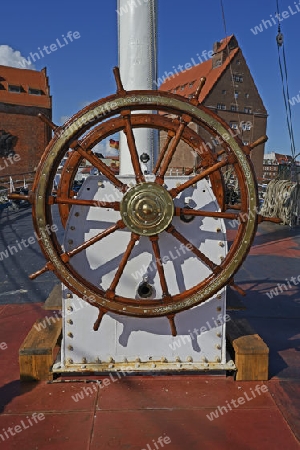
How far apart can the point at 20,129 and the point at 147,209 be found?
28.7 meters

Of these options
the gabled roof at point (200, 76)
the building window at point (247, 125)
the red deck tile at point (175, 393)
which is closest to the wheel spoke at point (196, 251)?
the red deck tile at point (175, 393)

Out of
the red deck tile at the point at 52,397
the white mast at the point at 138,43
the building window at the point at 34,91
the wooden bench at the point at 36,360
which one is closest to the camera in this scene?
the red deck tile at the point at 52,397

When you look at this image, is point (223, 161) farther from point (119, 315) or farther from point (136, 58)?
point (136, 58)

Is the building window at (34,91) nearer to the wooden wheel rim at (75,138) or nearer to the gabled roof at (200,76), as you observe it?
the gabled roof at (200,76)

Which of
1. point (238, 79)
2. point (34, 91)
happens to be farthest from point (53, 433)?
point (238, 79)

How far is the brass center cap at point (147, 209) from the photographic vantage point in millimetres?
2045

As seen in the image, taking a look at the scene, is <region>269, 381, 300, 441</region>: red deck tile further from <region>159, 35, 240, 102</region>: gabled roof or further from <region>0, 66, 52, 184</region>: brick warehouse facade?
<region>159, 35, 240, 102</region>: gabled roof

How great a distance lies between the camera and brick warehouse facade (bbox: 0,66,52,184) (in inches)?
1090

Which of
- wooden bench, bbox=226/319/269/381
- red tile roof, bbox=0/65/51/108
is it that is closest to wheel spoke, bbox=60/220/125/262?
wooden bench, bbox=226/319/269/381

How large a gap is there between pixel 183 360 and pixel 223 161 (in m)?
1.16

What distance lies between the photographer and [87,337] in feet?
7.48

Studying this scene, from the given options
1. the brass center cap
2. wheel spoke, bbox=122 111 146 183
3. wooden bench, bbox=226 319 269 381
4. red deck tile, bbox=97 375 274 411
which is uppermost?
wheel spoke, bbox=122 111 146 183

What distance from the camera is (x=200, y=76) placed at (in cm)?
3391

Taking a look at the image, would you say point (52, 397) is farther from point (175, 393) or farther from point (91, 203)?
point (91, 203)
